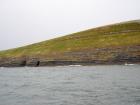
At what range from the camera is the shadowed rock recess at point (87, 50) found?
103 m

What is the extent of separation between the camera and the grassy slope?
114 m

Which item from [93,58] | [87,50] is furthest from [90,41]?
[93,58]

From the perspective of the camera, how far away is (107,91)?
134 feet

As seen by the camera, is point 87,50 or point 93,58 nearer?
point 93,58

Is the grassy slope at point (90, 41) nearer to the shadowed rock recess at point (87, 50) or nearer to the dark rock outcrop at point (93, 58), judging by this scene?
the shadowed rock recess at point (87, 50)

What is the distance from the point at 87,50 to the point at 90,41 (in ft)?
37.9

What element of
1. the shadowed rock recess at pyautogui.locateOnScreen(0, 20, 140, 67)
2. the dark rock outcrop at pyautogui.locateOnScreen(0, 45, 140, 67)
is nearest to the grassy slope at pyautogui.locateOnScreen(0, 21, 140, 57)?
the shadowed rock recess at pyautogui.locateOnScreen(0, 20, 140, 67)

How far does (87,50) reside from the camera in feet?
368

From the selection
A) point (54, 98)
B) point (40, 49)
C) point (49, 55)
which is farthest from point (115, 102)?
point (40, 49)

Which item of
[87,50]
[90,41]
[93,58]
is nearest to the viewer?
[93,58]

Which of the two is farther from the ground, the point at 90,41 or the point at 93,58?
the point at 90,41

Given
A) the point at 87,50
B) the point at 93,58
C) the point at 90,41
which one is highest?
the point at 90,41

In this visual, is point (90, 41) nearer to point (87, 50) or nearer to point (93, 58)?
point (87, 50)

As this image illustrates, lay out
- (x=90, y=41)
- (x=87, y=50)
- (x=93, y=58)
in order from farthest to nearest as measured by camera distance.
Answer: (x=90, y=41), (x=87, y=50), (x=93, y=58)
